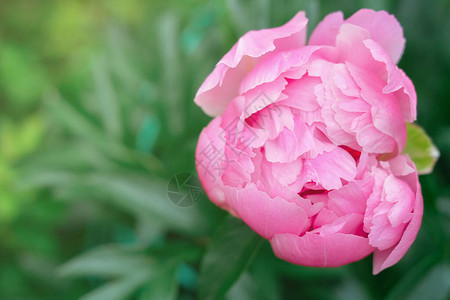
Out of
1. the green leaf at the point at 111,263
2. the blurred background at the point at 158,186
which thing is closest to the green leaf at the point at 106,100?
the blurred background at the point at 158,186

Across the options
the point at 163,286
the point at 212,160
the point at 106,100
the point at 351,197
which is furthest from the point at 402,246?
the point at 106,100

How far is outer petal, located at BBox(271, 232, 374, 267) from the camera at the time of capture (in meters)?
0.34

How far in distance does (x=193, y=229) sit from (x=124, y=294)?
11 centimetres

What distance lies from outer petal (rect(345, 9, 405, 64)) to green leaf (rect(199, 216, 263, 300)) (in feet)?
0.64

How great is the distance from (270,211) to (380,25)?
0.18m

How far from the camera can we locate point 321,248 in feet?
1.13

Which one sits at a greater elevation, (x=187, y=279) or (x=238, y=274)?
(x=238, y=274)

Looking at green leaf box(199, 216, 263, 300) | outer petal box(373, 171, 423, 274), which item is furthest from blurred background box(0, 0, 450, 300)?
outer petal box(373, 171, 423, 274)

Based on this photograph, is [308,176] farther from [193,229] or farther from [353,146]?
[193,229]

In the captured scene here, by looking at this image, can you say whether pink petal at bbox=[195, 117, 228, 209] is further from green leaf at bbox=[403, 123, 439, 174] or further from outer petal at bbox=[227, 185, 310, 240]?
green leaf at bbox=[403, 123, 439, 174]

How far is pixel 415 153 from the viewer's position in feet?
1.41

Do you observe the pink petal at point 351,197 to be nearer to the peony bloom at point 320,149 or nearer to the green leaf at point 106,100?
the peony bloom at point 320,149

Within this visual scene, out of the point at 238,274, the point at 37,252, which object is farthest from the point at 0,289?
the point at 238,274

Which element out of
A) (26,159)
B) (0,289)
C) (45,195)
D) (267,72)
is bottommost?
(0,289)
